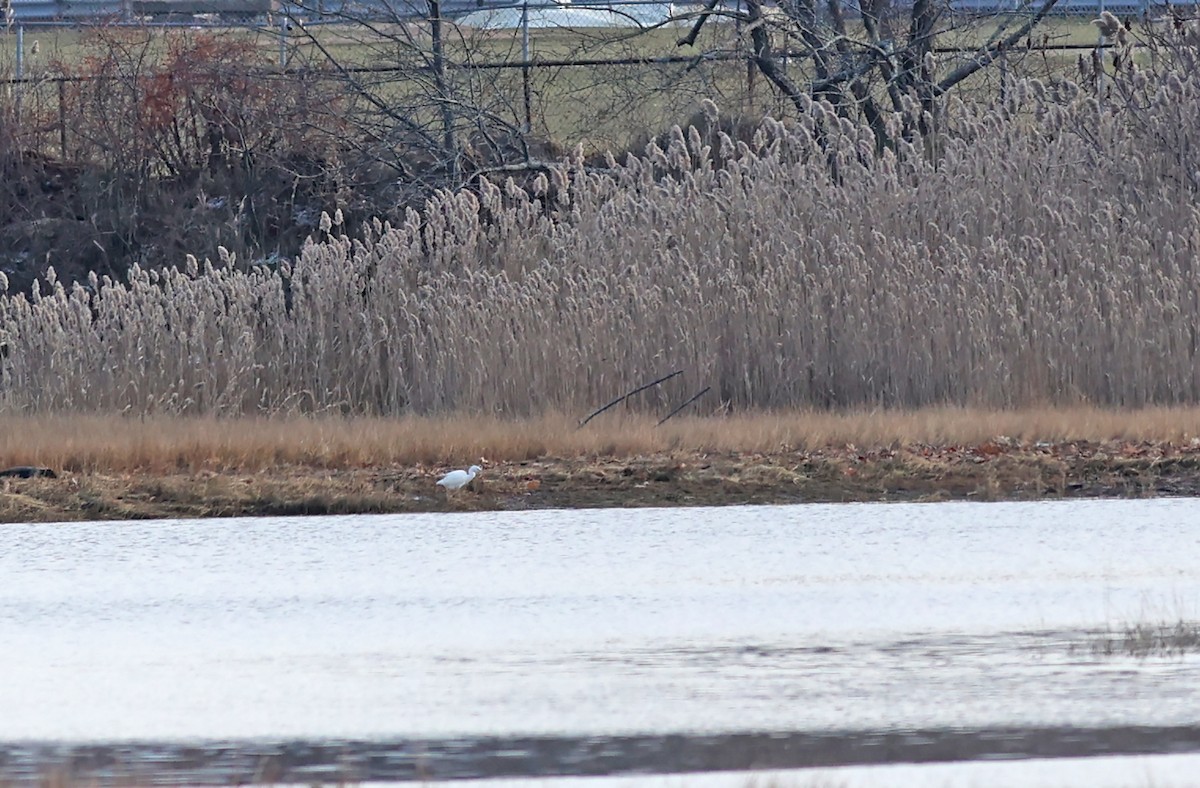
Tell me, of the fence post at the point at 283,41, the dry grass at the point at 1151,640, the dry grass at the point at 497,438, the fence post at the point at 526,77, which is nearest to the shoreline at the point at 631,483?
the dry grass at the point at 497,438

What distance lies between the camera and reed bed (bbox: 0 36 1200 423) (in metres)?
11.6

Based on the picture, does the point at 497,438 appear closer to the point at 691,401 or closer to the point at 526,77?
the point at 691,401

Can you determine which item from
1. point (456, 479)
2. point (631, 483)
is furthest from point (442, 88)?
point (456, 479)

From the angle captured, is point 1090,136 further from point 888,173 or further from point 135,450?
point 135,450

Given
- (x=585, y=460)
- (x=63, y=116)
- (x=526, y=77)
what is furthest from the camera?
(x=63, y=116)

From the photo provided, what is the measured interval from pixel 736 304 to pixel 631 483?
124 inches

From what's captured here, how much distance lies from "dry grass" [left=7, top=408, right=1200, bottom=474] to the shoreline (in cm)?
12

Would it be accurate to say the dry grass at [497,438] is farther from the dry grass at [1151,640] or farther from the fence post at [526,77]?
the fence post at [526,77]

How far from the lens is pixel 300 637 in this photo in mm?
5660

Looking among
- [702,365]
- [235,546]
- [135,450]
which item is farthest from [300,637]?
[702,365]

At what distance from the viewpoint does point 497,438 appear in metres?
9.95

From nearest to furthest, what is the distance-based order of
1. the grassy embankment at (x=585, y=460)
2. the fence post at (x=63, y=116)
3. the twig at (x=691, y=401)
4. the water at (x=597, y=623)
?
the water at (x=597, y=623) < the grassy embankment at (x=585, y=460) < the twig at (x=691, y=401) < the fence post at (x=63, y=116)

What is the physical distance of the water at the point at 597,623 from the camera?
4.69 metres

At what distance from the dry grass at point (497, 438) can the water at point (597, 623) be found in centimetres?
163
